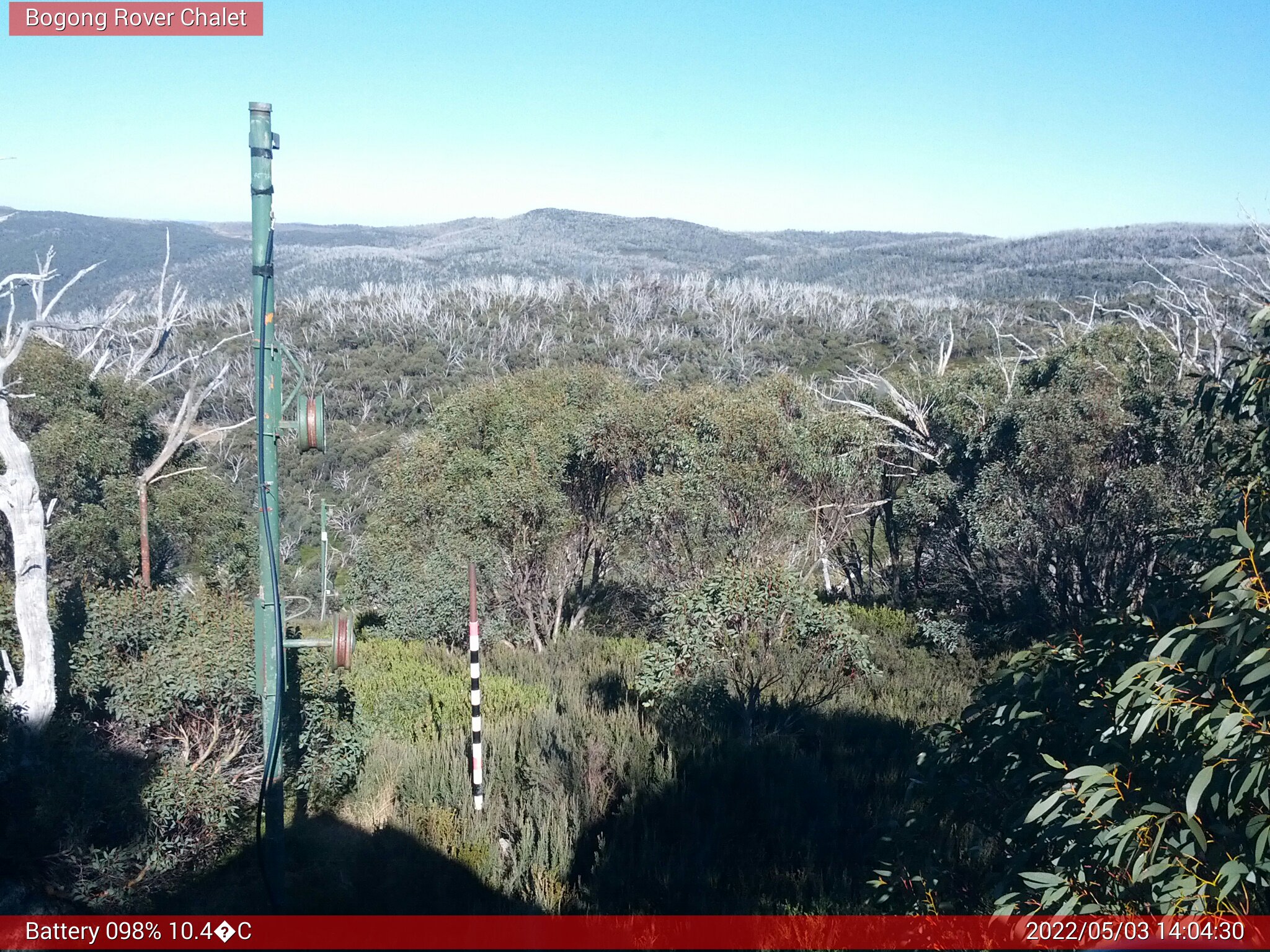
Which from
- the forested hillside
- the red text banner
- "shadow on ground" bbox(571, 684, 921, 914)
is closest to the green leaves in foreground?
the forested hillside

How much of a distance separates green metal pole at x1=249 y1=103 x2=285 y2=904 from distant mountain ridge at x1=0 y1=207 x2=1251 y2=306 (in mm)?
45603

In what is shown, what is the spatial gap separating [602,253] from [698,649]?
5046 inches

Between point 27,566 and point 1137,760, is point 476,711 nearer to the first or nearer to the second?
point 1137,760

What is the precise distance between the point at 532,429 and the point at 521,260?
110530mm

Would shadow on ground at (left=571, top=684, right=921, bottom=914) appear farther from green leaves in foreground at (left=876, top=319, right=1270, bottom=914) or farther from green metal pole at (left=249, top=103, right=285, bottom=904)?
green metal pole at (left=249, top=103, right=285, bottom=904)

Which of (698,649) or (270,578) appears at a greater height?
(270,578)

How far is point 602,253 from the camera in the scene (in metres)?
132

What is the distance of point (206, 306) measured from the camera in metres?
67.0

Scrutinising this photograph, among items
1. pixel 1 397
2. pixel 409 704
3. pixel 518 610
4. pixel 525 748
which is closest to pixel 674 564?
pixel 518 610

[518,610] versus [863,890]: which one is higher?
[863,890]

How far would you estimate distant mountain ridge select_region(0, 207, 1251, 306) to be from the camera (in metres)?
72.9

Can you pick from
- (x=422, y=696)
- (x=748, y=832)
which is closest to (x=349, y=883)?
(x=748, y=832)

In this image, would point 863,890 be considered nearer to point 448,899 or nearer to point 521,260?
point 448,899

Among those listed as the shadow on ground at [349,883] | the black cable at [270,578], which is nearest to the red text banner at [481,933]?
the shadow on ground at [349,883]
